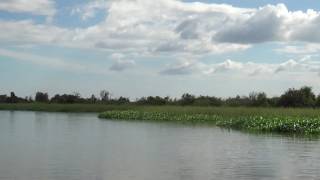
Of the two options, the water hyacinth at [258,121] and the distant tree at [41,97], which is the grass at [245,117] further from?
the distant tree at [41,97]

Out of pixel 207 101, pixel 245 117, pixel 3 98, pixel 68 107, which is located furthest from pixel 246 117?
pixel 3 98

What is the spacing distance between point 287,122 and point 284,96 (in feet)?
134

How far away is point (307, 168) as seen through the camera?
19547 mm

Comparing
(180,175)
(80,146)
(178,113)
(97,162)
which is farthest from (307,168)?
(178,113)

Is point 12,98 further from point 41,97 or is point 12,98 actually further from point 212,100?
point 212,100

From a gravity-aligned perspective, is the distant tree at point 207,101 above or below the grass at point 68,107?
above

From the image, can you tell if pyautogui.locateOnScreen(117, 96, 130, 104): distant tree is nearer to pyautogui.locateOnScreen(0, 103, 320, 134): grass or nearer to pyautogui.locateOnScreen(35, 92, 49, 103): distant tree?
pyautogui.locateOnScreen(35, 92, 49, 103): distant tree

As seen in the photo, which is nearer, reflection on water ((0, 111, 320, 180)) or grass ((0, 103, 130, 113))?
reflection on water ((0, 111, 320, 180))

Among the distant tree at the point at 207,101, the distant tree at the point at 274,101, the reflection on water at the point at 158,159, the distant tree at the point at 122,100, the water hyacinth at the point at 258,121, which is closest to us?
the reflection on water at the point at 158,159

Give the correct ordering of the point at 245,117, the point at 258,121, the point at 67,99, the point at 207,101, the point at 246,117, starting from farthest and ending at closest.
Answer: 1. the point at 67,99
2. the point at 207,101
3. the point at 245,117
4. the point at 246,117
5. the point at 258,121

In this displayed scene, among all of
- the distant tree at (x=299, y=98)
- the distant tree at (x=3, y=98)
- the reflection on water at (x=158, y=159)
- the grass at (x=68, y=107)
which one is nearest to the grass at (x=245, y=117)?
the reflection on water at (x=158, y=159)

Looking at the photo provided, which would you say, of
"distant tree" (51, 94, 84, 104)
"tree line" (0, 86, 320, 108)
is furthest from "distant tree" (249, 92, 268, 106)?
"distant tree" (51, 94, 84, 104)

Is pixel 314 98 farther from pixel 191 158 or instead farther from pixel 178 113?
pixel 191 158

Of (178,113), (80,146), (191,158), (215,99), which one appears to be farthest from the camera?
(215,99)
